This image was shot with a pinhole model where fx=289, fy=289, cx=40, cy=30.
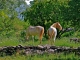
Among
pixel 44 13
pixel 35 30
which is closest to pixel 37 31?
pixel 35 30

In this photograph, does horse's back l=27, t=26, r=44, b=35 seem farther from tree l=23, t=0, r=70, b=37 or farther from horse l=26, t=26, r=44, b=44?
tree l=23, t=0, r=70, b=37

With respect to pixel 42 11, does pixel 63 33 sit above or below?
below

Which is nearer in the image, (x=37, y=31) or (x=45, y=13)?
(x=37, y=31)

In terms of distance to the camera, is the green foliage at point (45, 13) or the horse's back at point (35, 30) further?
the green foliage at point (45, 13)

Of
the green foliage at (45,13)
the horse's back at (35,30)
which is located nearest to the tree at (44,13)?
the green foliage at (45,13)

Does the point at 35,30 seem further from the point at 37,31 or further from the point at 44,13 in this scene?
the point at 44,13

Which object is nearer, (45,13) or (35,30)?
(35,30)

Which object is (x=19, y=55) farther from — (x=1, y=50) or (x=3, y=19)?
(x=3, y=19)

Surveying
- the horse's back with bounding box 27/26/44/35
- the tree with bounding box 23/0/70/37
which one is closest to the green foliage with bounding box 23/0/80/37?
the tree with bounding box 23/0/70/37

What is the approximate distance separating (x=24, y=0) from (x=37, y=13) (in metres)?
11.3

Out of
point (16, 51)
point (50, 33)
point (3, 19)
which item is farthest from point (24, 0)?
point (16, 51)

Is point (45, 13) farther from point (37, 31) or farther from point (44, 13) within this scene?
point (37, 31)

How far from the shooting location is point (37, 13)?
4034 cm

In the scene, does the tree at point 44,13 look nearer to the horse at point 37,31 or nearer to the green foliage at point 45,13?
the green foliage at point 45,13
